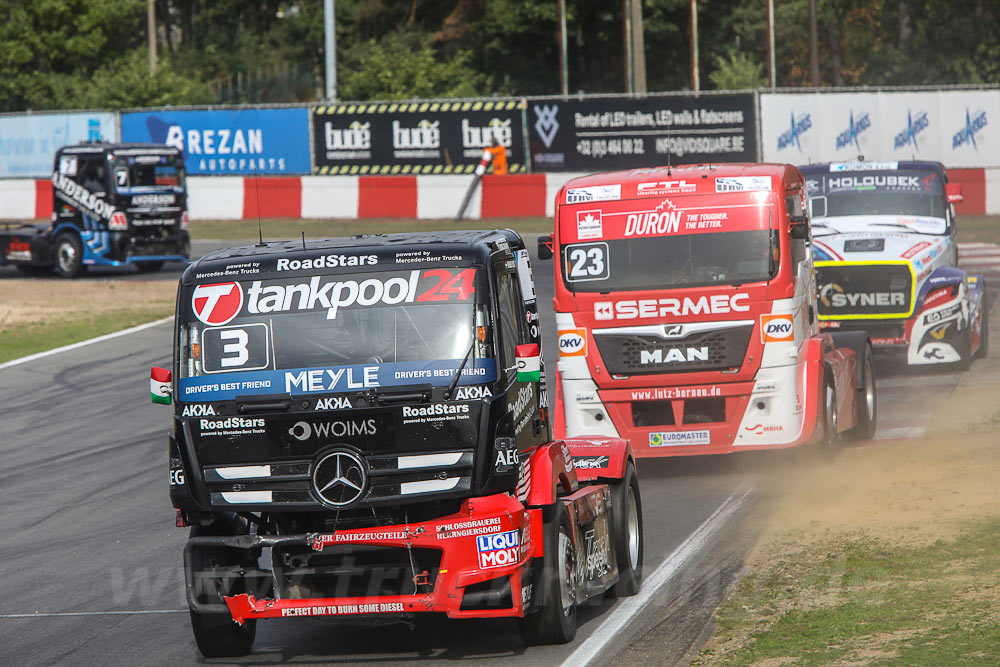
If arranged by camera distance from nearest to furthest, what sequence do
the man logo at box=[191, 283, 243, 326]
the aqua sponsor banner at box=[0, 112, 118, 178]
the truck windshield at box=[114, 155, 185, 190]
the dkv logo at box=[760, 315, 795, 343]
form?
the man logo at box=[191, 283, 243, 326]
the dkv logo at box=[760, 315, 795, 343]
the truck windshield at box=[114, 155, 185, 190]
the aqua sponsor banner at box=[0, 112, 118, 178]

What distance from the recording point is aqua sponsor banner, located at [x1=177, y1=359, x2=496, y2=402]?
694 cm

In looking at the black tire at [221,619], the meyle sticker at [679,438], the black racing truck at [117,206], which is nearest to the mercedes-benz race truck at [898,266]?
the meyle sticker at [679,438]

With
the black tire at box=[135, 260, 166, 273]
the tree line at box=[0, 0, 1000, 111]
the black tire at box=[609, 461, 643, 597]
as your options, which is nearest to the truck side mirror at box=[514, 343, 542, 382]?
the black tire at box=[609, 461, 643, 597]

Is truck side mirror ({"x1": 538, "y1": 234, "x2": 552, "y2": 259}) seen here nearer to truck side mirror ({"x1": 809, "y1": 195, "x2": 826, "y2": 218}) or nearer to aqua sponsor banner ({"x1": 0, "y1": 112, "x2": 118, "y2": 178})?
truck side mirror ({"x1": 809, "y1": 195, "x2": 826, "y2": 218})

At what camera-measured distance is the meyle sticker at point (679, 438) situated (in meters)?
11.7

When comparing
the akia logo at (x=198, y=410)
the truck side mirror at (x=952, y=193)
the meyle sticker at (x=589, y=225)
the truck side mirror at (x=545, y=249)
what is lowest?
the akia logo at (x=198, y=410)

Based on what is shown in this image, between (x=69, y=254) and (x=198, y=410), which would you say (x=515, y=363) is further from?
(x=69, y=254)

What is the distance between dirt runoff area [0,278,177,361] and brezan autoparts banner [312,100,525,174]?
9.17m

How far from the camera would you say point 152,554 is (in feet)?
32.2

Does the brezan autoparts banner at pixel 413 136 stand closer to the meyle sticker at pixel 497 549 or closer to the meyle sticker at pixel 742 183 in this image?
the meyle sticker at pixel 742 183

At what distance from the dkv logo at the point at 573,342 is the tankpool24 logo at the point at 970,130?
21.5m

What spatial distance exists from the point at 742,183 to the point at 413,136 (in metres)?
23.5

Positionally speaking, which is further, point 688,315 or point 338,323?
point 688,315

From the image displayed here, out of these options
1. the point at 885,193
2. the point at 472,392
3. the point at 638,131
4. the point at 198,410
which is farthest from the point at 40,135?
the point at 472,392
